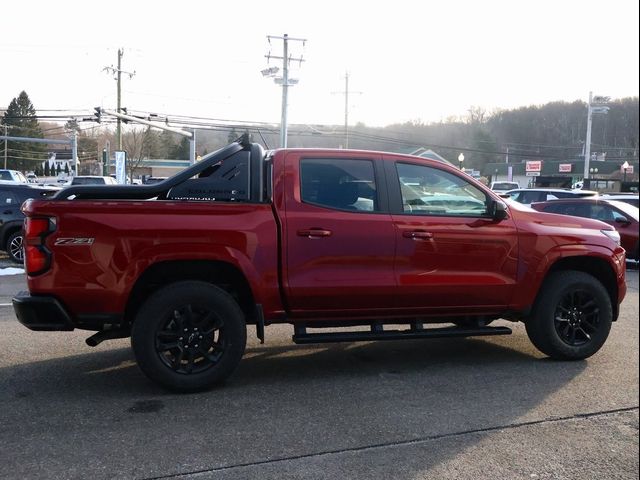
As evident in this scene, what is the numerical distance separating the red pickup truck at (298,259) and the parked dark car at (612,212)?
756cm

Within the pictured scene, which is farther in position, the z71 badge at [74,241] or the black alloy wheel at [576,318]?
the black alloy wheel at [576,318]

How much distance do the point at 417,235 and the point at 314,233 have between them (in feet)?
2.95

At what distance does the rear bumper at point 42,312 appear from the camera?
4.30m

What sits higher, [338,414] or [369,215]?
[369,215]

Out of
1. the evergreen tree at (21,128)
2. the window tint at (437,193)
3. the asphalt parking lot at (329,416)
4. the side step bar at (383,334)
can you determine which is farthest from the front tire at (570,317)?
the evergreen tree at (21,128)

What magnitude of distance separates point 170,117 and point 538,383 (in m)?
35.5

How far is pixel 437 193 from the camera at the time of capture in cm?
529

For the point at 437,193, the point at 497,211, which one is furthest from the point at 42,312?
the point at 497,211

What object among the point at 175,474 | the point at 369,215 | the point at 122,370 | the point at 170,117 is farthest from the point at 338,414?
the point at 170,117

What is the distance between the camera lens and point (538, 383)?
16.3 feet

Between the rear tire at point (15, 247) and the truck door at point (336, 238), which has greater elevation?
the truck door at point (336, 238)

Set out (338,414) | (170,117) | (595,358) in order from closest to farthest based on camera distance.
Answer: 1. (338,414)
2. (595,358)
3. (170,117)

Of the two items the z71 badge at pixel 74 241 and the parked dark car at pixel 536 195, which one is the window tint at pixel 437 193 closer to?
the z71 badge at pixel 74 241

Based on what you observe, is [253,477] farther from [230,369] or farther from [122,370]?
[122,370]
